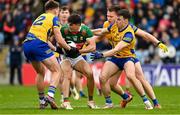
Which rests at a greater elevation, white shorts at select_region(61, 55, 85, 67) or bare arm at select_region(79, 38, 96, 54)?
bare arm at select_region(79, 38, 96, 54)

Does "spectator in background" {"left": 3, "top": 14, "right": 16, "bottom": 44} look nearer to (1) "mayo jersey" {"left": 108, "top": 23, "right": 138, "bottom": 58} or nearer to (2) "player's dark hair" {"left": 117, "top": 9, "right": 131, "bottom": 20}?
(1) "mayo jersey" {"left": 108, "top": 23, "right": 138, "bottom": 58}

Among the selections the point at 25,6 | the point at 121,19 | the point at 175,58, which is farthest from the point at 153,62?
the point at 121,19

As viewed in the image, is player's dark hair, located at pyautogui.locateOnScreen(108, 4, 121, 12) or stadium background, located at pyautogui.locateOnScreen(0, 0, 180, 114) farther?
stadium background, located at pyautogui.locateOnScreen(0, 0, 180, 114)

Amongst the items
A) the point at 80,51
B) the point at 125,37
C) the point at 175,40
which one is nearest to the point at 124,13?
the point at 125,37

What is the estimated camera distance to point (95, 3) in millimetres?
37688

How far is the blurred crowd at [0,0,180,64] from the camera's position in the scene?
114 ft

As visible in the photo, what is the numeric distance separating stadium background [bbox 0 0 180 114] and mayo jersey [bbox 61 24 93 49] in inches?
553

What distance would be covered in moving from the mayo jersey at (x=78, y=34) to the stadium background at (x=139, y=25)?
14035 mm

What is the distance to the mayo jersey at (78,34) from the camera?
18906 millimetres

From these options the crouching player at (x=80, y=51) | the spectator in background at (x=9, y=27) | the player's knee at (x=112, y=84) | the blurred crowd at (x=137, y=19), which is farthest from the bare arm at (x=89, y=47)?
the spectator in background at (x=9, y=27)

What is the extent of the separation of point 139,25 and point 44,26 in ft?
48.5

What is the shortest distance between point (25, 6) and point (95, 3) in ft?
12.4

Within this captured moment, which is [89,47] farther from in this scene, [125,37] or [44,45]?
[44,45]

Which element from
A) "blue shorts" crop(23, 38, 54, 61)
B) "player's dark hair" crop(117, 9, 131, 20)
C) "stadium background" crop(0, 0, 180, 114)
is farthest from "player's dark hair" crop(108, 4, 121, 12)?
"stadium background" crop(0, 0, 180, 114)
